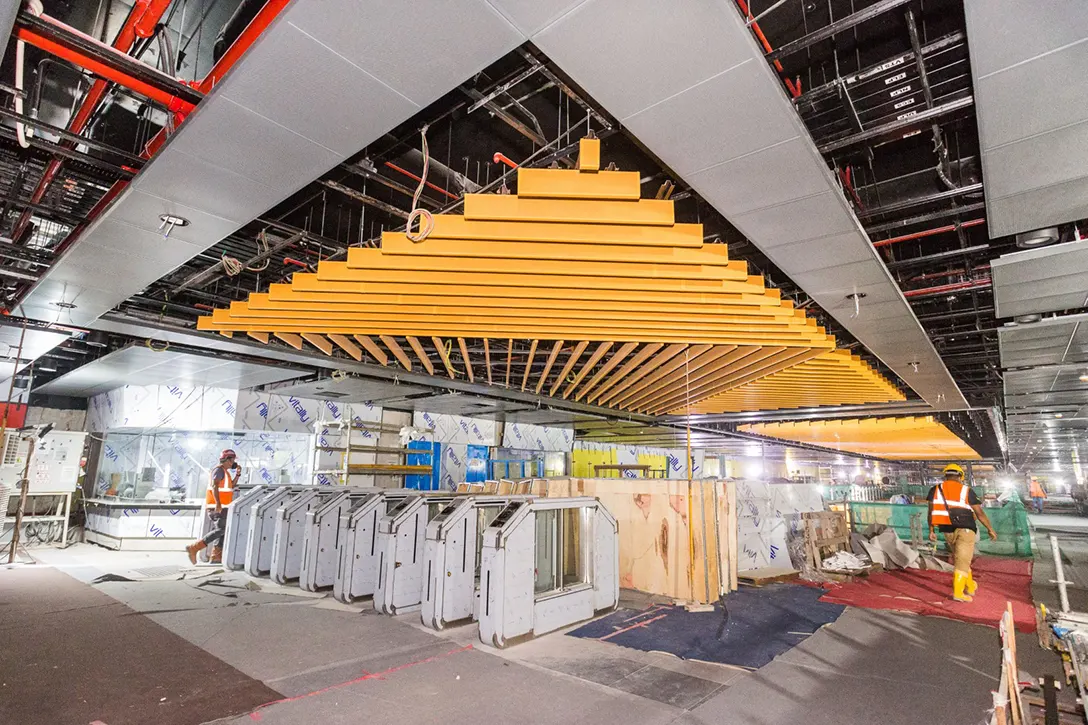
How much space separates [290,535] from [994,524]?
14706 mm

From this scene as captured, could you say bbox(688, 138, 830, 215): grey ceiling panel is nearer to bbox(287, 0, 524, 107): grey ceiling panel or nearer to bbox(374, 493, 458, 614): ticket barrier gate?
bbox(287, 0, 524, 107): grey ceiling panel

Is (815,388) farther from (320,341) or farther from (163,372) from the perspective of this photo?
(163,372)

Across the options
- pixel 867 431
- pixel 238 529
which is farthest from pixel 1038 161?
pixel 867 431

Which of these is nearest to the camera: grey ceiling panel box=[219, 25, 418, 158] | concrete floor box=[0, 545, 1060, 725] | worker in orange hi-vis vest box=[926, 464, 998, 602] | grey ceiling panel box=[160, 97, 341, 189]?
grey ceiling panel box=[219, 25, 418, 158]

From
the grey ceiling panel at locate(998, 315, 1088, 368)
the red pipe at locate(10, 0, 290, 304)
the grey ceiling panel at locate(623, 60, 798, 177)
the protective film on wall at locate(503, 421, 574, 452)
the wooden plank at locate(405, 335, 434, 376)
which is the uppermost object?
the red pipe at locate(10, 0, 290, 304)

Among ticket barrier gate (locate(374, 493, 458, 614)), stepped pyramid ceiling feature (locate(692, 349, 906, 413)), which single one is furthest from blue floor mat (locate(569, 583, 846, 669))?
stepped pyramid ceiling feature (locate(692, 349, 906, 413))

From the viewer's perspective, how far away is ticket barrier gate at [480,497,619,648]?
4871 mm

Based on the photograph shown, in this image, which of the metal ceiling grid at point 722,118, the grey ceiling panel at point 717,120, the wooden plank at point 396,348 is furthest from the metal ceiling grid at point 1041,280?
the wooden plank at point 396,348

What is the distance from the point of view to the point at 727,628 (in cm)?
549

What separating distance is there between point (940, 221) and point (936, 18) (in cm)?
248

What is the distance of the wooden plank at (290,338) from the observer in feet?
23.5

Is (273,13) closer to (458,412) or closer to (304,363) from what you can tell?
(304,363)

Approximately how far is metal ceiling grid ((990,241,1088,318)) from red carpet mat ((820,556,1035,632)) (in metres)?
3.47

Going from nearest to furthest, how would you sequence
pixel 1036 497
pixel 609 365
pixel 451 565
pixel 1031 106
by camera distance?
pixel 1031 106, pixel 451 565, pixel 609 365, pixel 1036 497
